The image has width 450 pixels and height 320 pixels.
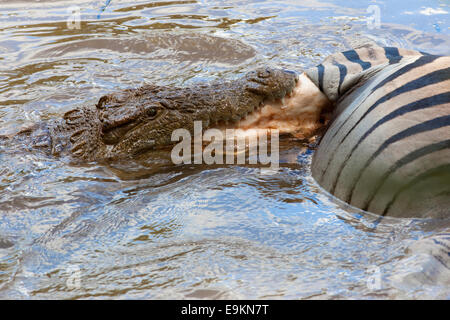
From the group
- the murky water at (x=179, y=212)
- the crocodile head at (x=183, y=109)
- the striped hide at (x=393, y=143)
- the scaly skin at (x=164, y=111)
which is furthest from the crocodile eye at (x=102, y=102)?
the striped hide at (x=393, y=143)

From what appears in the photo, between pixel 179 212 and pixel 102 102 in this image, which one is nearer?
pixel 179 212

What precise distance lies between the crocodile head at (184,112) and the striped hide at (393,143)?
0.43 m

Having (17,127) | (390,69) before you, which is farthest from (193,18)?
(390,69)

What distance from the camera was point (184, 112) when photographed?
354 cm

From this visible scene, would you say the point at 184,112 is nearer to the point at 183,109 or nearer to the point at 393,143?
A: the point at 183,109

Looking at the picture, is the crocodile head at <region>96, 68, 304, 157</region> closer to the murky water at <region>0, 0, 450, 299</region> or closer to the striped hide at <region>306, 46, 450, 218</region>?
the murky water at <region>0, 0, 450, 299</region>

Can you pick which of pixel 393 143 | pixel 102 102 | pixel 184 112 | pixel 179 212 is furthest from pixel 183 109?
pixel 393 143

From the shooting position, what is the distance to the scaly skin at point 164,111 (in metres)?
3.53

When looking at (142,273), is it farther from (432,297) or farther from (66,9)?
(66,9)

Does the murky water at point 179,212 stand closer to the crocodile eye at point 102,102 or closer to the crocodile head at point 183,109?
the crocodile head at point 183,109

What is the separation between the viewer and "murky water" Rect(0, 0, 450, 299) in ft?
7.33

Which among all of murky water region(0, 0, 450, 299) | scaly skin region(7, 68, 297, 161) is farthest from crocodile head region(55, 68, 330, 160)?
murky water region(0, 0, 450, 299)

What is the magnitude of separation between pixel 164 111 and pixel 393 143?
4.65 ft

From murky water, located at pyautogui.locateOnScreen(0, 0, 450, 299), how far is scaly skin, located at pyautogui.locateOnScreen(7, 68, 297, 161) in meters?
0.14
